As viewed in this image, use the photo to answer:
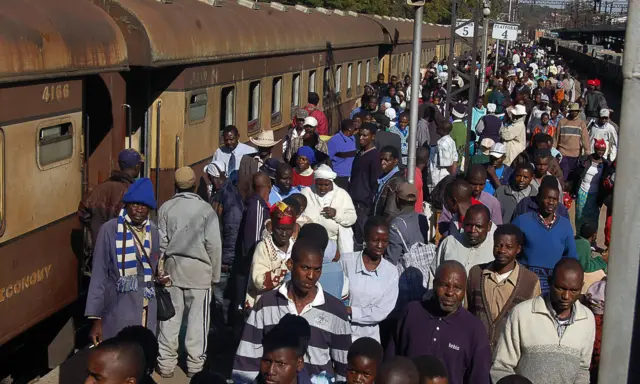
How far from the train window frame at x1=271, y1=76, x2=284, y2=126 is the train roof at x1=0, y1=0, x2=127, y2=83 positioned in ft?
20.5

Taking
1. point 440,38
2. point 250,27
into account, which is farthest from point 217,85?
point 440,38

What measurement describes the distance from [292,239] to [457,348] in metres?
1.94

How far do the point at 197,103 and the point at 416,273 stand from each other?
4591mm

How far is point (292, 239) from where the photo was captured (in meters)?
6.73

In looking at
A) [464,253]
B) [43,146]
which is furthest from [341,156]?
[464,253]

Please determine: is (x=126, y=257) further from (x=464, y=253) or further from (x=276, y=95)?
(x=276, y=95)

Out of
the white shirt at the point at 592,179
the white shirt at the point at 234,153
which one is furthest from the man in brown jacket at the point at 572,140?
the white shirt at the point at 234,153

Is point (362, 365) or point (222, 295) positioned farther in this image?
point (222, 295)

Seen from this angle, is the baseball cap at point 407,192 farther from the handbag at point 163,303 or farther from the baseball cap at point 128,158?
the baseball cap at point 128,158

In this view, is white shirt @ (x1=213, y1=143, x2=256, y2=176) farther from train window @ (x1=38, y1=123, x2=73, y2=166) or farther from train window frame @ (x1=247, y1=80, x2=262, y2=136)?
train window frame @ (x1=247, y1=80, x2=262, y2=136)

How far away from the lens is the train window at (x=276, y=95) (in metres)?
14.9

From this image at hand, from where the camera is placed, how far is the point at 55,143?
7.27 metres

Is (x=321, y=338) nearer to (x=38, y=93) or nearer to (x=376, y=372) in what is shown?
(x=376, y=372)

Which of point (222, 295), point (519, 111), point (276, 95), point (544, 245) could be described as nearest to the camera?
point (544, 245)
